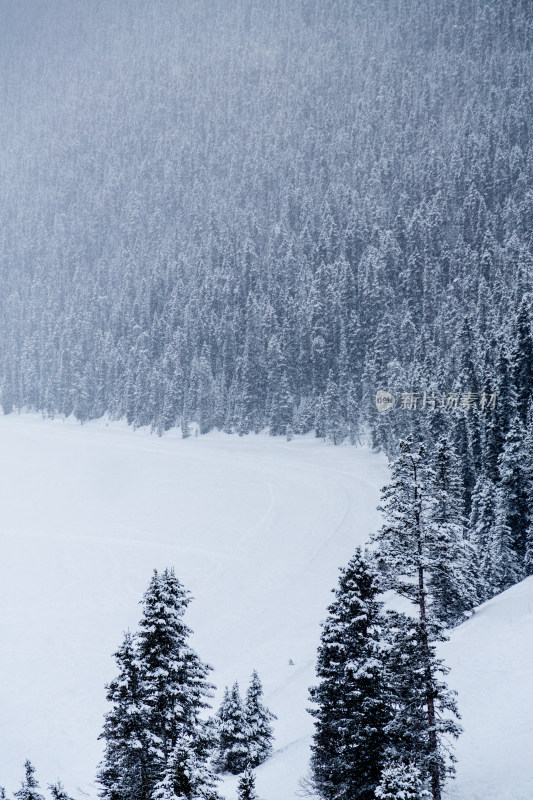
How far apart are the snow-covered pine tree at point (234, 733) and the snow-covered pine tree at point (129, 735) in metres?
9.59

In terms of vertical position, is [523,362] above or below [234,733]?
above

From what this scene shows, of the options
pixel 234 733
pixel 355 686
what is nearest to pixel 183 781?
pixel 355 686

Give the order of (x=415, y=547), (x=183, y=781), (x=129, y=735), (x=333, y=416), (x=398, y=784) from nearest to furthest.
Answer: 1. (x=183, y=781)
2. (x=398, y=784)
3. (x=415, y=547)
4. (x=129, y=735)
5. (x=333, y=416)

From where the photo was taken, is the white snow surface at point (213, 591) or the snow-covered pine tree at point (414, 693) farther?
the white snow surface at point (213, 591)

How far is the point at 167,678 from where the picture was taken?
1520cm

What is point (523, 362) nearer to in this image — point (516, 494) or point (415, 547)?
point (516, 494)

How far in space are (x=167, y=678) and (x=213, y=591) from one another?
3867 centimetres

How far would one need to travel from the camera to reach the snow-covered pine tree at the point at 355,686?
15.0 metres

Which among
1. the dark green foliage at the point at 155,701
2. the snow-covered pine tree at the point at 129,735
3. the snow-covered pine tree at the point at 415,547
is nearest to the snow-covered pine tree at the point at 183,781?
the dark green foliage at the point at 155,701

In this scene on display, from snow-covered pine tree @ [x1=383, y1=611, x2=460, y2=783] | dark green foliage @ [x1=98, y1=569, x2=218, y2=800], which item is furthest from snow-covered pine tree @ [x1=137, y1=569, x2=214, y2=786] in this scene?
snow-covered pine tree @ [x1=383, y1=611, x2=460, y2=783]

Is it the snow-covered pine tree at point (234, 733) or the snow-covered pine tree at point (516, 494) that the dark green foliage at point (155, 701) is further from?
the snow-covered pine tree at point (516, 494)

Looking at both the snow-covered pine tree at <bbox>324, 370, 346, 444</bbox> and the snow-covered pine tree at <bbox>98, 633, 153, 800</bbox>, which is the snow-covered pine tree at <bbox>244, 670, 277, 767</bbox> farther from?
the snow-covered pine tree at <bbox>324, 370, 346, 444</bbox>

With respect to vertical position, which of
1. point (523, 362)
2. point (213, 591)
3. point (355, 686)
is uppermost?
point (523, 362)

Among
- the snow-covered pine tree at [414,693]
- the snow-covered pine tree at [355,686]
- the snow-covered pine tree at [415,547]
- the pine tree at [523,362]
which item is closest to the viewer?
the snow-covered pine tree at [414,693]
